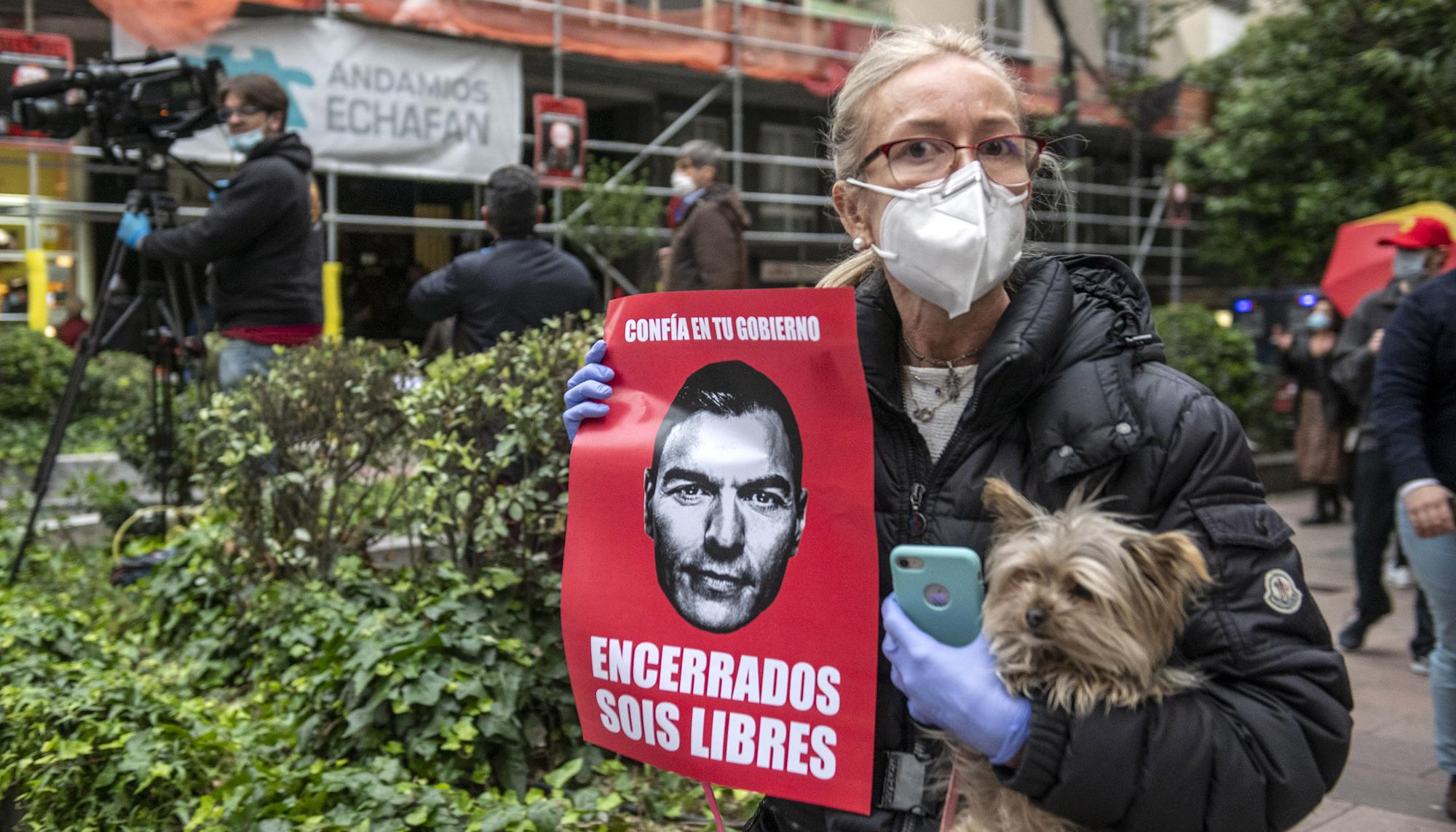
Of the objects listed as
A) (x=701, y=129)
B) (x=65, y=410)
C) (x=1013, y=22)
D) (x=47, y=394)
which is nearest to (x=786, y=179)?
(x=701, y=129)

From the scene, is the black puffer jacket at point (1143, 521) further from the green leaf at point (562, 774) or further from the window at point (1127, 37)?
the window at point (1127, 37)

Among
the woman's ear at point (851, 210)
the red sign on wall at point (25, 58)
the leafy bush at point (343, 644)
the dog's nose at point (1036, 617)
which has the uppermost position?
the red sign on wall at point (25, 58)

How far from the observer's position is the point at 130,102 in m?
6.04

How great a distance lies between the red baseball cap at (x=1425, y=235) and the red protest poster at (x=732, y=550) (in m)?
6.54

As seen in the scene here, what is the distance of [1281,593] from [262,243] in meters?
5.48

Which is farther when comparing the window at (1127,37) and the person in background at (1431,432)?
the window at (1127,37)

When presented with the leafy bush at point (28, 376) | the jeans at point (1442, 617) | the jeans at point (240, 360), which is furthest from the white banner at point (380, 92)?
the jeans at point (1442, 617)

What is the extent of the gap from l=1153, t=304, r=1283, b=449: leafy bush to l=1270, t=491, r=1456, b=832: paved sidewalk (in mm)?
5130

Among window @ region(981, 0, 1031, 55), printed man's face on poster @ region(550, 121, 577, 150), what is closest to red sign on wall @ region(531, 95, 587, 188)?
printed man's face on poster @ region(550, 121, 577, 150)

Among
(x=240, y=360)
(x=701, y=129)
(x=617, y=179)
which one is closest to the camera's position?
(x=240, y=360)

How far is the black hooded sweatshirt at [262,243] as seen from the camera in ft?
19.0

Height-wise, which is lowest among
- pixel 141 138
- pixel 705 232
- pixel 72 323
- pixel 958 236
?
pixel 958 236

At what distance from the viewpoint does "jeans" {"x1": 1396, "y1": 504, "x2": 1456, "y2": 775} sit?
4258 mm

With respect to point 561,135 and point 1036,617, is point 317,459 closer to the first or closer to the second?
point 1036,617
